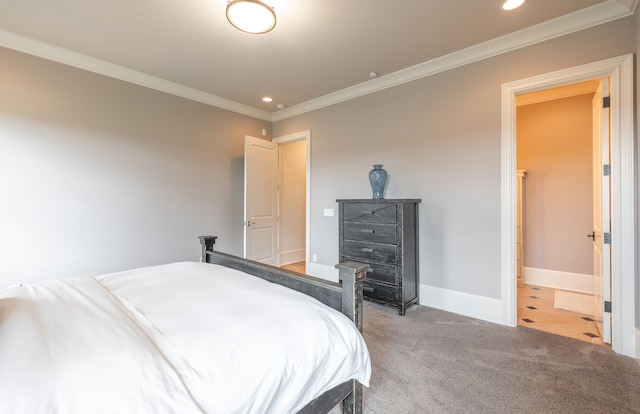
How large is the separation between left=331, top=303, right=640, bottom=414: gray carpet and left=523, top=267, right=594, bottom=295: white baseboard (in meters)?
1.92

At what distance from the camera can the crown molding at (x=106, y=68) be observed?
8.65 ft

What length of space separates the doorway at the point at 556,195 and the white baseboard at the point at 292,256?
371 cm

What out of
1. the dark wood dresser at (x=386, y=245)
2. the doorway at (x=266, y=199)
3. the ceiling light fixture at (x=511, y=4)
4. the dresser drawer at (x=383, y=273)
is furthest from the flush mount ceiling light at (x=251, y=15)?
the dresser drawer at (x=383, y=273)

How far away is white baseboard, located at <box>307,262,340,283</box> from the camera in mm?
4062

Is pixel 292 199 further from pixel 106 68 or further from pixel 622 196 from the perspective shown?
pixel 622 196

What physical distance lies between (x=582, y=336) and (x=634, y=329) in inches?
16.9

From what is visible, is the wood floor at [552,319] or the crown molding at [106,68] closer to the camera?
the wood floor at [552,319]

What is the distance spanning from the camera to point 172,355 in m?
0.92

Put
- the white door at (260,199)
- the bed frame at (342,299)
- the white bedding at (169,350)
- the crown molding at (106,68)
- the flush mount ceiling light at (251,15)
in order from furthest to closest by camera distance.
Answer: the white door at (260,199) < the crown molding at (106,68) < the flush mount ceiling light at (251,15) < the bed frame at (342,299) < the white bedding at (169,350)

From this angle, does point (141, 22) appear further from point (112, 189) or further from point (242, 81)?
point (112, 189)

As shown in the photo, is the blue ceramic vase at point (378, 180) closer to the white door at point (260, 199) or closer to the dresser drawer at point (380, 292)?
the dresser drawer at point (380, 292)

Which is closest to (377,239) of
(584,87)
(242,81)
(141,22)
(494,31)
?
(494,31)

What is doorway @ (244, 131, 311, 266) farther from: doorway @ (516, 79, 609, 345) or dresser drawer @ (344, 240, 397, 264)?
doorway @ (516, 79, 609, 345)

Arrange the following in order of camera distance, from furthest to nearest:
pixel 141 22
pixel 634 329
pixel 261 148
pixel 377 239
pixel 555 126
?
pixel 261 148, pixel 555 126, pixel 377 239, pixel 141 22, pixel 634 329
